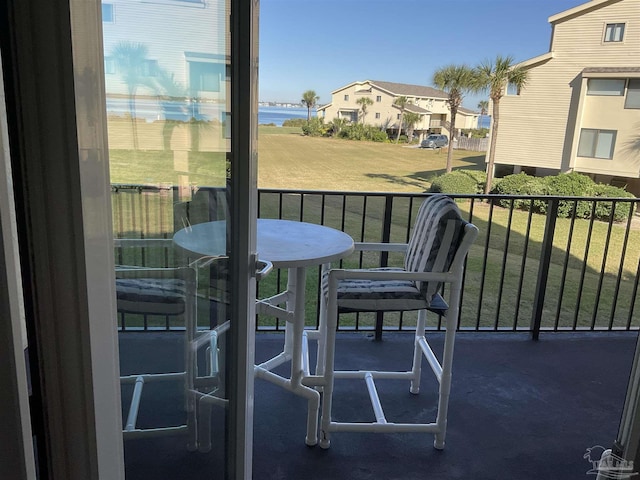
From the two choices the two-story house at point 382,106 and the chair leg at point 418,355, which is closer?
the chair leg at point 418,355

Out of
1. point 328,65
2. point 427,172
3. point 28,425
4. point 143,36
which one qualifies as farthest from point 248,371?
point 328,65

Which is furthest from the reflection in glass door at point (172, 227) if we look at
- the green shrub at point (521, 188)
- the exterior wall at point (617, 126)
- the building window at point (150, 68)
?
the exterior wall at point (617, 126)

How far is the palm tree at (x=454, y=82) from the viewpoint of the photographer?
1708 centimetres

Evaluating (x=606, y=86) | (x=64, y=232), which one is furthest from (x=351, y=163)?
(x=64, y=232)

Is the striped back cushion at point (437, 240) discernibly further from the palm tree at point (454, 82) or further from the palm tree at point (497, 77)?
the palm tree at point (454, 82)

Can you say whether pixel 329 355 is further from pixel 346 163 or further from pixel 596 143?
pixel 346 163

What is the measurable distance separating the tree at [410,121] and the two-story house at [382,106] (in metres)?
0.13

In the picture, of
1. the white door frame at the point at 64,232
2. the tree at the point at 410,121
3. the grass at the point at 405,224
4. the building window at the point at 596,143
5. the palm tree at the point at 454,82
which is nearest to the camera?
the white door frame at the point at 64,232

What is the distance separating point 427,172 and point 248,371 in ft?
64.6

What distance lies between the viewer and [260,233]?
2.45 m

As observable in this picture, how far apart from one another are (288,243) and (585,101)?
56.2ft

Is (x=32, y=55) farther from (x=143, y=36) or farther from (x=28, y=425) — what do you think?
(x=28, y=425)

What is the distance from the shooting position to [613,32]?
1548 cm

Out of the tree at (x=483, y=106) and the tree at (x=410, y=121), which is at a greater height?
the tree at (x=483, y=106)
